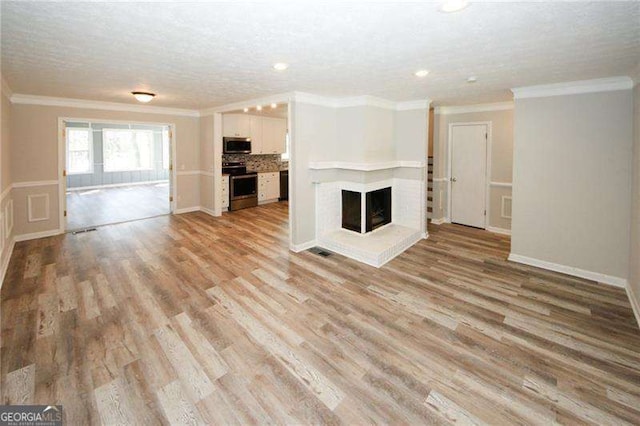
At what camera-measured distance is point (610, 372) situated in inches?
91.7

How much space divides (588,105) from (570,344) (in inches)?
120

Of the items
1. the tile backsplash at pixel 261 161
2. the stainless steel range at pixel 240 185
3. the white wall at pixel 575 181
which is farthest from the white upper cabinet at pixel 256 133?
the white wall at pixel 575 181

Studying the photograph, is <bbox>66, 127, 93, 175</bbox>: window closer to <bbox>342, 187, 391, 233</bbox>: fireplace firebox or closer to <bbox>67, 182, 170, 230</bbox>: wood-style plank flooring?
<bbox>67, 182, 170, 230</bbox>: wood-style plank flooring

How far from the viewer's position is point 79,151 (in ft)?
36.9

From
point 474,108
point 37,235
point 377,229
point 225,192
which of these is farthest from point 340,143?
point 37,235

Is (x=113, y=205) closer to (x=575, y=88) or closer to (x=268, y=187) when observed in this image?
(x=268, y=187)

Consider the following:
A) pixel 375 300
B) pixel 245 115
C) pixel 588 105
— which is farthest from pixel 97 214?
pixel 588 105

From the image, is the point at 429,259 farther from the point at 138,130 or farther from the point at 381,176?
the point at 138,130

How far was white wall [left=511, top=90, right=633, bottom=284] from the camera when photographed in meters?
3.78

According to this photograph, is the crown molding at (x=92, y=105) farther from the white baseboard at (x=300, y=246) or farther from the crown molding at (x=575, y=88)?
the crown molding at (x=575, y=88)

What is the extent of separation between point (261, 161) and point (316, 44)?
6.91 m

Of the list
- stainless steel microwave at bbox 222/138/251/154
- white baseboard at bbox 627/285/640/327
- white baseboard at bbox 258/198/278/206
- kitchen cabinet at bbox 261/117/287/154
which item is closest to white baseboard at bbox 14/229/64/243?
stainless steel microwave at bbox 222/138/251/154

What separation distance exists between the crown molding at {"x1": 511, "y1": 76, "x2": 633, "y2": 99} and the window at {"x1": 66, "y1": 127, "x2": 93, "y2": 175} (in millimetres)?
13316

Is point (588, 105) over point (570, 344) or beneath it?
over
